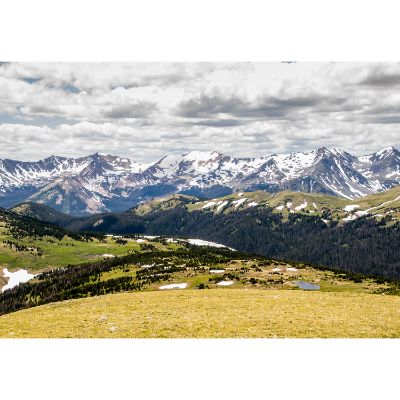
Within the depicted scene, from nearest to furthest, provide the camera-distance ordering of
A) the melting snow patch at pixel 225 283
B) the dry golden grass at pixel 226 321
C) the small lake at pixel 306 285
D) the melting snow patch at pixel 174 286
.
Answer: the dry golden grass at pixel 226 321 → the small lake at pixel 306 285 → the melting snow patch at pixel 225 283 → the melting snow patch at pixel 174 286

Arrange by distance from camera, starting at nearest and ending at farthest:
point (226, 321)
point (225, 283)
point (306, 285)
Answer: point (226, 321) → point (306, 285) → point (225, 283)

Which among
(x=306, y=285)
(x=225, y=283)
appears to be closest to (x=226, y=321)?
(x=225, y=283)

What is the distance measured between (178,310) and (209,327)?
36.0ft

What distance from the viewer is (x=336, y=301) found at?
5709cm

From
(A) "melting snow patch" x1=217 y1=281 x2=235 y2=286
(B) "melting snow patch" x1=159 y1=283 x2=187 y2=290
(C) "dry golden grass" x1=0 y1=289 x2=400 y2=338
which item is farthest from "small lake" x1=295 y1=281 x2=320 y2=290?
(C) "dry golden grass" x1=0 y1=289 x2=400 y2=338

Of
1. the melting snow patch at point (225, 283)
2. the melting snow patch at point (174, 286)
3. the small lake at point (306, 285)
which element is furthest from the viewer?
the melting snow patch at point (174, 286)

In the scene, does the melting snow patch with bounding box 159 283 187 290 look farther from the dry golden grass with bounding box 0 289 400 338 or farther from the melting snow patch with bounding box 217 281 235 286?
the dry golden grass with bounding box 0 289 400 338

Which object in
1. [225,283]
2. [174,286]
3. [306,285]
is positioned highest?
[306,285]

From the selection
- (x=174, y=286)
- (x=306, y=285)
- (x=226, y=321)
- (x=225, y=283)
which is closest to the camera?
(x=226, y=321)

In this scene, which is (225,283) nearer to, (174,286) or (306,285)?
(174,286)

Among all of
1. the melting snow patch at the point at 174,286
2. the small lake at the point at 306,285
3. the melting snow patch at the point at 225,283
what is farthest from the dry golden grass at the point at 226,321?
the melting snow patch at the point at 174,286

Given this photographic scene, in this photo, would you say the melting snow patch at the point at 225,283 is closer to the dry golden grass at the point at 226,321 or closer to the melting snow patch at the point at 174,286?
the melting snow patch at the point at 174,286

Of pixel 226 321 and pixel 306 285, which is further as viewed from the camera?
pixel 306 285
